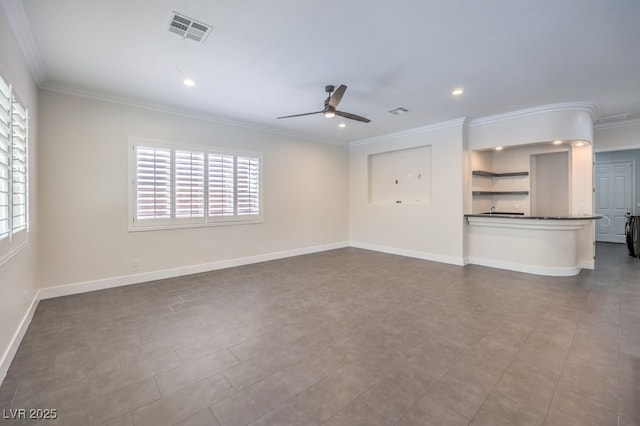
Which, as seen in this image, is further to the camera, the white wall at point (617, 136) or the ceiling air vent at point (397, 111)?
the white wall at point (617, 136)

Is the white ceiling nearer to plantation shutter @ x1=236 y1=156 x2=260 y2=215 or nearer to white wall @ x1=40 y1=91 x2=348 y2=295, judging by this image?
white wall @ x1=40 y1=91 x2=348 y2=295

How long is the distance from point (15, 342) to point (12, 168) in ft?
5.07

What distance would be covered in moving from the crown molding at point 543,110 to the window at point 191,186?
463 cm

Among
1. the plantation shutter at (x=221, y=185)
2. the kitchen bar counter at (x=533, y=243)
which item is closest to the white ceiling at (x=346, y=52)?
the plantation shutter at (x=221, y=185)

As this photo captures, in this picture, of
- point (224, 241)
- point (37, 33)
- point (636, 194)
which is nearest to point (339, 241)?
point (224, 241)

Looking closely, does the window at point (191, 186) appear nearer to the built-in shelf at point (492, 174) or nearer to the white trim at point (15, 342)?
the white trim at point (15, 342)

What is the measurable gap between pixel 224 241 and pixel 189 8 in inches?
154

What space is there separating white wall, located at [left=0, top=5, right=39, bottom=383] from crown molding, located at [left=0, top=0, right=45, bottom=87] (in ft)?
0.21

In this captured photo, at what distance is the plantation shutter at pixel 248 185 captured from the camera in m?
5.66

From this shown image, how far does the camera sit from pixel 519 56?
3.11 m

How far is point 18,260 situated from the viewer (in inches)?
107

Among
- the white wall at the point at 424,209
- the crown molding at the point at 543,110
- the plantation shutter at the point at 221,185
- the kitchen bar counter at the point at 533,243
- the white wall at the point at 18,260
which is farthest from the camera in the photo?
the white wall at the point at 424,209

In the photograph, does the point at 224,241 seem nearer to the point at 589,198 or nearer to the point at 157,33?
the point at 157,33

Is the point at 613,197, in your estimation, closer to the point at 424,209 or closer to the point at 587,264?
the point at 587,264
